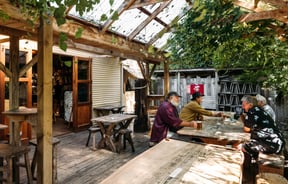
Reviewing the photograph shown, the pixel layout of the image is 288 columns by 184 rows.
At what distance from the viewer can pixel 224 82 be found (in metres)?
9.59

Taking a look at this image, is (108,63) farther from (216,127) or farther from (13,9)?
(13,9)

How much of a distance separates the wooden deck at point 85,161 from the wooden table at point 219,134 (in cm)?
165

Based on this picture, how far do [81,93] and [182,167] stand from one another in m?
6.36

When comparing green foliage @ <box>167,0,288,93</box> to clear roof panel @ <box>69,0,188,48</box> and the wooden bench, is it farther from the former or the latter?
the wooden bench

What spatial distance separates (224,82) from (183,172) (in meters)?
8.38

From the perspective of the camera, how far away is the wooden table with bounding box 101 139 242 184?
5.69 feet

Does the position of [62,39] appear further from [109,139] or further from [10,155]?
[109,139]

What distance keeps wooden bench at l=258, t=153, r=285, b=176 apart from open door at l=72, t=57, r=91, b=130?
576 centimetres

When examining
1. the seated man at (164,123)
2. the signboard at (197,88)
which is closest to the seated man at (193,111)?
the seated man at (164,123)

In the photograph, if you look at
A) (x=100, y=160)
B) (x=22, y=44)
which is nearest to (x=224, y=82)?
(x=100, y=160)

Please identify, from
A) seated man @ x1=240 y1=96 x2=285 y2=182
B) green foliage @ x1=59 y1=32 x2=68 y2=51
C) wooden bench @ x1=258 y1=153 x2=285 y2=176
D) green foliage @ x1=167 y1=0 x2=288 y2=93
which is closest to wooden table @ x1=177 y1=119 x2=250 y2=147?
seated man @ x1=240 y1=96 x2=285 y2=182

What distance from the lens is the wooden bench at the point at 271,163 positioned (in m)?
3.22

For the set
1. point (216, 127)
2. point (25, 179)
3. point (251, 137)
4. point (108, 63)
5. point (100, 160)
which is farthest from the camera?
point (108, 63)

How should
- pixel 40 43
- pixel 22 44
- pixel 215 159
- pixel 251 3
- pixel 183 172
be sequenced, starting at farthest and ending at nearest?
pixel 22 44 → pixel 251 3 → pixel 40 43 → pixel 215 159 → pixel 183 172
